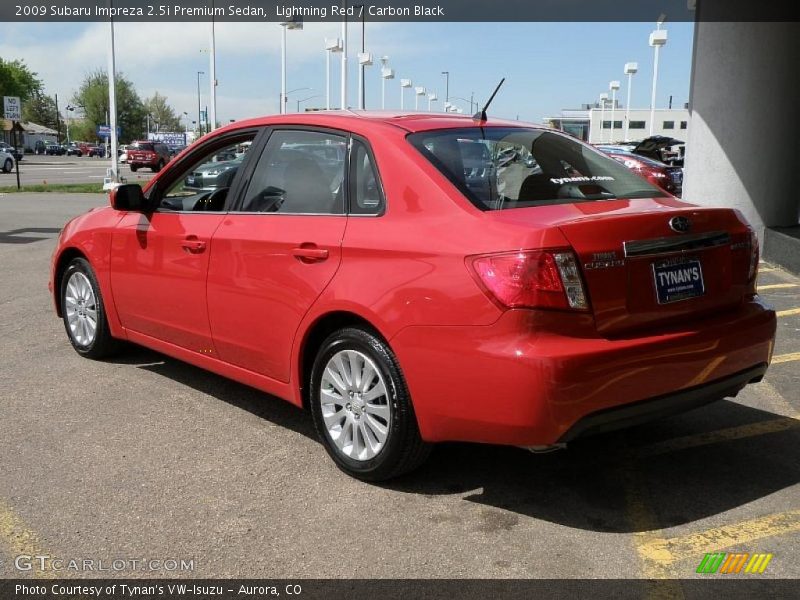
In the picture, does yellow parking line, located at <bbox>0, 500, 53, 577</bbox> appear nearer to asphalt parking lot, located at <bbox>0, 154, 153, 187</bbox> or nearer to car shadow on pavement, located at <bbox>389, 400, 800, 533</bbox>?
car shadow on pavement, located at <bbox>389, 400, 800, 533</bbox>

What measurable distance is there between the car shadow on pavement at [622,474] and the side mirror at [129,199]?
1510 mm

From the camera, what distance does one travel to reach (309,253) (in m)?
4.03

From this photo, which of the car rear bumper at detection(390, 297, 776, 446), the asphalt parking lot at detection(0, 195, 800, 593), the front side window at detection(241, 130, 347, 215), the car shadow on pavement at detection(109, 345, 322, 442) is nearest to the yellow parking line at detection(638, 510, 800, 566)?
the asphalt parking lot at detection(0, 195, 800, 593)

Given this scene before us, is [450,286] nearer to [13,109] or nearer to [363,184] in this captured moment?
[363,184]

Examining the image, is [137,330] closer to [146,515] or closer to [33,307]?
[146,515]

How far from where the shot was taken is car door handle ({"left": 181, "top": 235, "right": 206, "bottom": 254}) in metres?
4.70

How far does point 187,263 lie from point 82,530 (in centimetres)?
177

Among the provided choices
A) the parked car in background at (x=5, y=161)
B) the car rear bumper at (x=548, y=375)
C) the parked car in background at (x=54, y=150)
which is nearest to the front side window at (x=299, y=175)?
the car rear bumper at (x=548, y=375)

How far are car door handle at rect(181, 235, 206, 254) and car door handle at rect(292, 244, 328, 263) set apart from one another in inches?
32.5

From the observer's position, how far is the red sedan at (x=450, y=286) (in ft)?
10.8

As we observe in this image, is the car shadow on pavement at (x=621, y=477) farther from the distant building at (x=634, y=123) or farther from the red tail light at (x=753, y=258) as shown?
the distant building at (x=634, y=123)

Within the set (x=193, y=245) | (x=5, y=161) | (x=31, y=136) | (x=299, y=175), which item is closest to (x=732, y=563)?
(x=299, y=175)

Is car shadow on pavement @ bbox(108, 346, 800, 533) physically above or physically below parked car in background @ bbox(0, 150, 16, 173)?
below

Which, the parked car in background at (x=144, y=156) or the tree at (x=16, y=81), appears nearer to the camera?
the parked car in background at (x=144, y=156)
